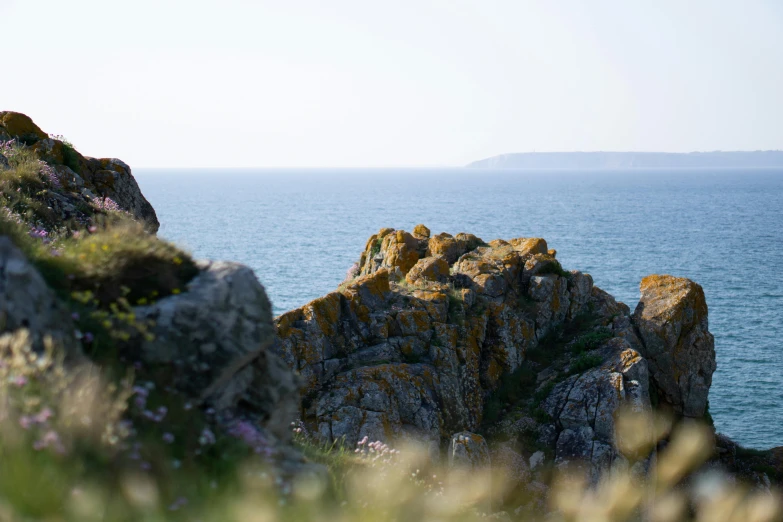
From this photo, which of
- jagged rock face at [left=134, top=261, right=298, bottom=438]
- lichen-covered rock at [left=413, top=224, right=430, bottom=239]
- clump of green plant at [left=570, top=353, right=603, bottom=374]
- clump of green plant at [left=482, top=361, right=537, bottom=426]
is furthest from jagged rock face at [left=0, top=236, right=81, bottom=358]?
lichen-covered rock at [left=413, top=224, right=430, bottom=239]

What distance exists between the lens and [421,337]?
20203 millimetres

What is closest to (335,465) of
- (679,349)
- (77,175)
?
(77,175)

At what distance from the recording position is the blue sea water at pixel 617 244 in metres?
41.8

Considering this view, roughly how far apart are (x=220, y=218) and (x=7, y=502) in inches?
5299

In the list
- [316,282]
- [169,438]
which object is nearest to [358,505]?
[169,438]

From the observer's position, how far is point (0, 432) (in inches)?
193

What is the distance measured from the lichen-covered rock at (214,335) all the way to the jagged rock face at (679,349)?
21312 millimetres

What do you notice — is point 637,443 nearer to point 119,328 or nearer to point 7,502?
point 119,328

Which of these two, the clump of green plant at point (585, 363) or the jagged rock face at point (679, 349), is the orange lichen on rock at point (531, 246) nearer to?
the jagged rock face at point (679, 349)

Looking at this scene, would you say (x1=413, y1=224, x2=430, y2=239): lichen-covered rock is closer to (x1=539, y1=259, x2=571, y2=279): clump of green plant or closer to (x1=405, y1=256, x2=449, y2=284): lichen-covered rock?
(x1=405, y1=256, x2=449, y2=284): lichen-covered rock

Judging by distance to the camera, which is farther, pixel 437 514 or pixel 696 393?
pixel 696 393

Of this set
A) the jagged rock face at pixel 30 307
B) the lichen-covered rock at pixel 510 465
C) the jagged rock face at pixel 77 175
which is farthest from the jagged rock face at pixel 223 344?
the lichen-covered rock at pixel 510 465

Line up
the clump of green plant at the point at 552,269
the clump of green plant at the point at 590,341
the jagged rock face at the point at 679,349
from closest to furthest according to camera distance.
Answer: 1. the clump of green plant at the point at 590,341
2. the jagged rock face at the point at 679,349
3. the clump of green plant at the point at 552,269

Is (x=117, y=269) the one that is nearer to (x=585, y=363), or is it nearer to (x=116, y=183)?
(x=116, y=183)
